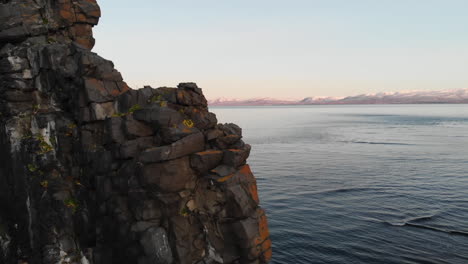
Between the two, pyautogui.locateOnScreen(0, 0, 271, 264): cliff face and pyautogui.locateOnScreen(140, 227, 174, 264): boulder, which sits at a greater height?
pyautogui.locateOnScreen(0, 0, 271, 264): cliff face

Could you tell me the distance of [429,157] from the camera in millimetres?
97500

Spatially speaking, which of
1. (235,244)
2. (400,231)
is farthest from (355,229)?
(235,244)

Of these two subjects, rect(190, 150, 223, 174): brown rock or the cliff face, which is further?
rect(190, 150, 223, 174): brown rock

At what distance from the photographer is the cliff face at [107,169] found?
23719 millimetres

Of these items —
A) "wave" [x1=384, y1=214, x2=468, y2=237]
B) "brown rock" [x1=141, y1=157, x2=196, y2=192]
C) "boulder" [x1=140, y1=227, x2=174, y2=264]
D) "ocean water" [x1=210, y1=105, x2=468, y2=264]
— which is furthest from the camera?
"wave" [x1=384, y1=214, x2=468, y2=237]

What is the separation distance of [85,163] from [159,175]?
8204 mm

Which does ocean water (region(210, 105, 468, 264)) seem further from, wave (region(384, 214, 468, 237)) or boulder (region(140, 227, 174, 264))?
boulder (region(140, 227, 174, 264))

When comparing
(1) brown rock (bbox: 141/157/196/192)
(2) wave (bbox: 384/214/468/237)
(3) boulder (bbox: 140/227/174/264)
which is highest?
(1) brown rock (bbox: 141/157/196/192)

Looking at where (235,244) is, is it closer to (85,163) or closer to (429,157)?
(85,163)

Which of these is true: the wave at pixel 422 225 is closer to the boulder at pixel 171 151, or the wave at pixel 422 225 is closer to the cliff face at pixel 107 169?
the cliff face at pixel 107 169

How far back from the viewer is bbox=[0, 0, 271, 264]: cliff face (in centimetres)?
2372

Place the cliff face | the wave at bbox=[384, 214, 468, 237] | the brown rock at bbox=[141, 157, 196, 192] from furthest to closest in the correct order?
the wave at bbox=[384, 214, 468, 237] → the cliff face → the brown rock at bbox=[141, 157, 196, 192]

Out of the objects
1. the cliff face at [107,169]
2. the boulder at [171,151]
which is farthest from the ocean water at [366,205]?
the boulder at [171,151]

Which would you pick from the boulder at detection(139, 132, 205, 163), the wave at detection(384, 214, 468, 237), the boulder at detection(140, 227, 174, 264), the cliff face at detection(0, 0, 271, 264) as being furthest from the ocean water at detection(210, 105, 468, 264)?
the boulder at detection(139, 132, 205, 163)
